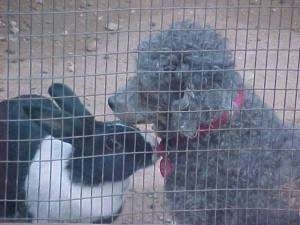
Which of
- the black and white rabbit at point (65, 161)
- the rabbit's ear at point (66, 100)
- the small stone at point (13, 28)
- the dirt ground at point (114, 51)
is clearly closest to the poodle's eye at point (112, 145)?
the black and white rabbit at point (65, 161)

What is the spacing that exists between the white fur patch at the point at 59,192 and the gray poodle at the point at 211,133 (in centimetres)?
30

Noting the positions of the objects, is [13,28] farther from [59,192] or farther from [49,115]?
[59,192]

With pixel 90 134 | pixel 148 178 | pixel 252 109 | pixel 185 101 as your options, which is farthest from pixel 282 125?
pixel 148 178

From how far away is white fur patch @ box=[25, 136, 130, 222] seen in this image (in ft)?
12.4

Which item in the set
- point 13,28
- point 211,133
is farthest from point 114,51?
point 211,133

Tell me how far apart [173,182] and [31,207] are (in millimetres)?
646

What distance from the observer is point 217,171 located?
375 centimetres

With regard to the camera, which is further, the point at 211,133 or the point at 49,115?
the point at 49,115

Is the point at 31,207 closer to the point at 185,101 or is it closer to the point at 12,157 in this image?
the point at 12,157

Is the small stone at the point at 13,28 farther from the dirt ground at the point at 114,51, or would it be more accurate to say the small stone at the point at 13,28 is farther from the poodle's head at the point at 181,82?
the poodle's head at the point at 181,82

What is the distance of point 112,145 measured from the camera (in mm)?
3777

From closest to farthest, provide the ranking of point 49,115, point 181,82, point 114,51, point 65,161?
point 181,82 < point 65,161 < point 49,115 < point 114,51

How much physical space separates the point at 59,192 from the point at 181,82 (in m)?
0.73

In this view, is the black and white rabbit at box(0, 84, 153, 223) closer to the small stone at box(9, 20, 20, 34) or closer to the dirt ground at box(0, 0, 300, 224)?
the dirt ground at box(0, 0, 300, 224)
